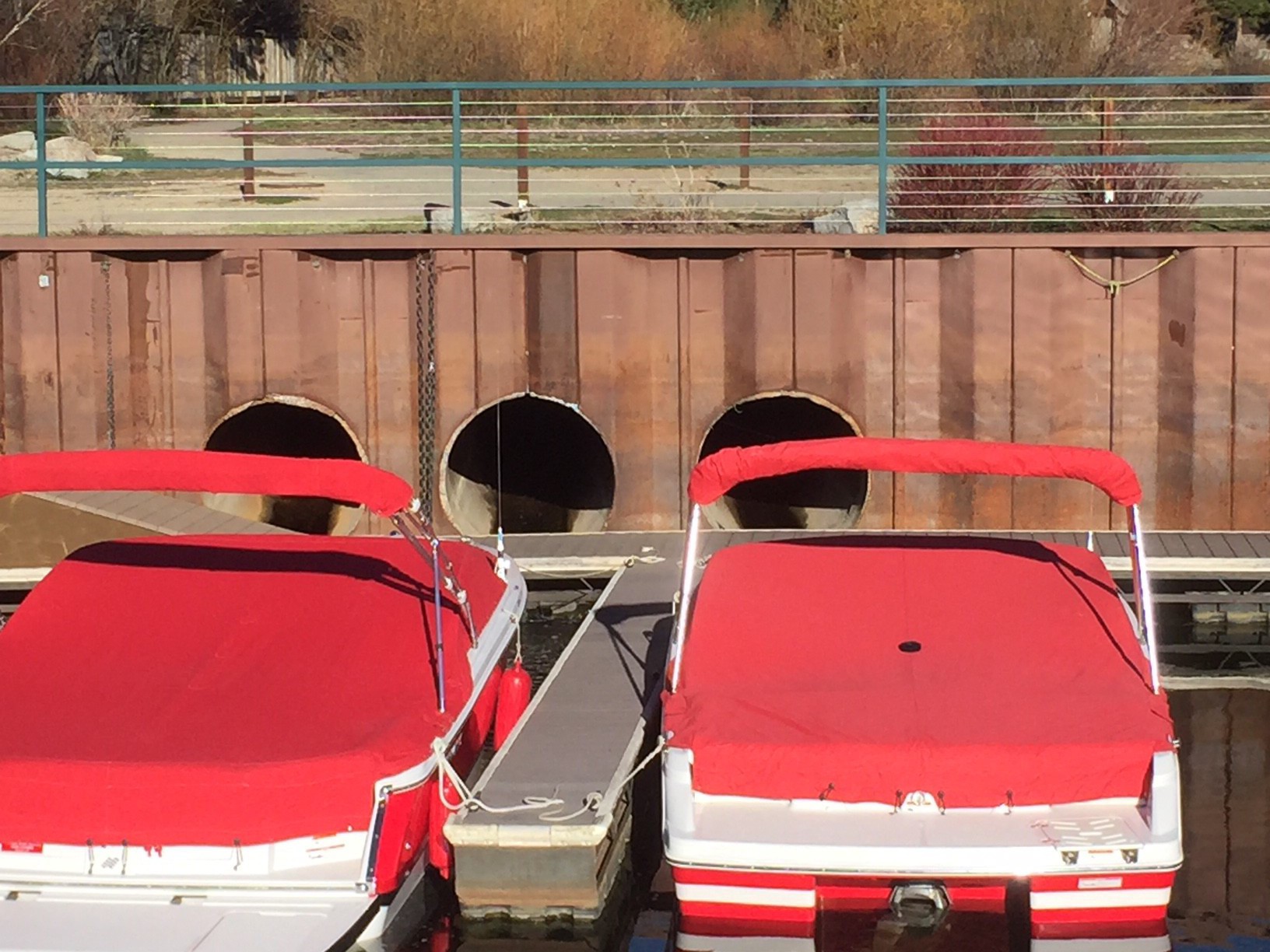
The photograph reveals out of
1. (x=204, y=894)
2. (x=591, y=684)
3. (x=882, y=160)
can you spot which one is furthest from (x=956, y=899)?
(x=882, y=160)

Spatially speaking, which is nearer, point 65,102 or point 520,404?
point 520,404

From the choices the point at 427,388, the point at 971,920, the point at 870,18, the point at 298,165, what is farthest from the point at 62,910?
the point at 870,18

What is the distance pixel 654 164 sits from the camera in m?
16.7

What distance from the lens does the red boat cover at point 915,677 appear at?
936 centimetres

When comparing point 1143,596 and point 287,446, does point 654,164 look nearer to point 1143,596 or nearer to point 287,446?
point 287,446

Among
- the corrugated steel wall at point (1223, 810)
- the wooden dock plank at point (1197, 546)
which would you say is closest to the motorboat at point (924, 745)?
the corrugated steel wall at point (1223, 810)

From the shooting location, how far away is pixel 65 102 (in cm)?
2691

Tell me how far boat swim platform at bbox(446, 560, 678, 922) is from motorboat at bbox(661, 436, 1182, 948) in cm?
72

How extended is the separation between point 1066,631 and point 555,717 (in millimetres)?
3055

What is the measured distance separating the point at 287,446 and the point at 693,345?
5898mm

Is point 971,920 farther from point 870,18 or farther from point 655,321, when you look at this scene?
point 870,18

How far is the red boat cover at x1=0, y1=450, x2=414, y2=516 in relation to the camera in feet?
33.1

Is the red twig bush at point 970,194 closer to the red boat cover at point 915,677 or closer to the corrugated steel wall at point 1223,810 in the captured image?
the corrugated steel wall at point 1223,810

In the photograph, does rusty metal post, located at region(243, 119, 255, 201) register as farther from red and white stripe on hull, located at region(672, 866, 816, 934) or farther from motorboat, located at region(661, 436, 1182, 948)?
red and white stripe on hull, located at region(672, 866, 816, 934)
